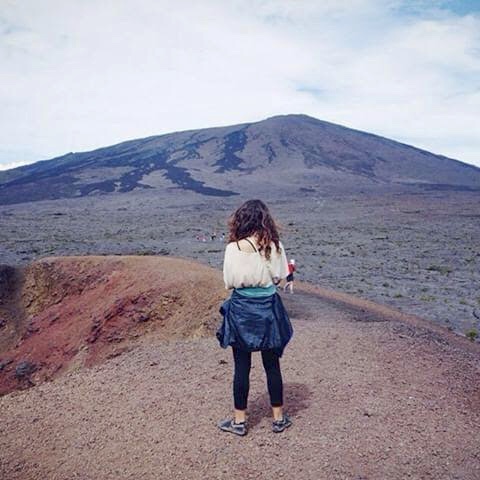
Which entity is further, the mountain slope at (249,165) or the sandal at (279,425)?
the mountain slope at (249,165)

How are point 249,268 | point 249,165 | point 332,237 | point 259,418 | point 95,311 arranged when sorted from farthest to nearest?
point 249,165 < point 332,237 < point 95,311 < point 259,418 < point 249,268

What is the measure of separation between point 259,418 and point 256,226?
204 cm

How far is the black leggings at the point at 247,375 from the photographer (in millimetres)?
4696

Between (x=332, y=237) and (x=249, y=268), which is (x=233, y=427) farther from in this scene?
(x=332, y=237)

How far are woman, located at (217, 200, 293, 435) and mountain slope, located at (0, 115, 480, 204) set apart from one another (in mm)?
69518

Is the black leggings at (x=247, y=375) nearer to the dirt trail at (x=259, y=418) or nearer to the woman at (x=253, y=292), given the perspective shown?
the woman at (x=253, y=292)

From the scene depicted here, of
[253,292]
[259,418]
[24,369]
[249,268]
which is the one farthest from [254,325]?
[24,369]

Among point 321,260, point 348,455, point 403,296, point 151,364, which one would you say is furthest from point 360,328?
point 321,260

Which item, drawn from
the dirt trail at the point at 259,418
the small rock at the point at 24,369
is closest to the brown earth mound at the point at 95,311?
the small rock at the point at 24,369

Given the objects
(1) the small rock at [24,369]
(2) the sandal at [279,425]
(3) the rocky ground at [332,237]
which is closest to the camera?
(2) the sandal at [279,425]

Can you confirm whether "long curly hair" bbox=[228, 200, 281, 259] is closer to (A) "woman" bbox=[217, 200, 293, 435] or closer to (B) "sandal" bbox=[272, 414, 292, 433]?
(A) "woman" bbox=[217, 200, 293, 435]

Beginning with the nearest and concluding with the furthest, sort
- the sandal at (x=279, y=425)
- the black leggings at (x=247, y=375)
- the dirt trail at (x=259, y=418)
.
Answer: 1. the dirt trail at (x=259, y=418)
2. the black leggings at (x=247, y=375)
3. the sandal at (x=279, y=425)

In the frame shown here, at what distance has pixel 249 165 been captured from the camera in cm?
10281

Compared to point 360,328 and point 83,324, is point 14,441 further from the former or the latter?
point 83,324
